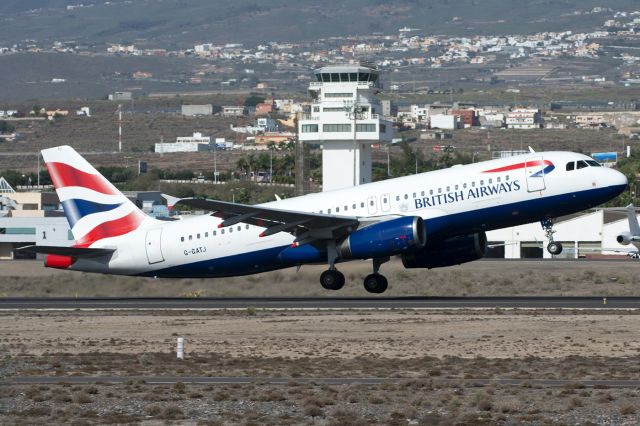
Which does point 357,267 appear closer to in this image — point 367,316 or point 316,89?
point 367,316

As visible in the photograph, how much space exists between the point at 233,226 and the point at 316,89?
246 feet

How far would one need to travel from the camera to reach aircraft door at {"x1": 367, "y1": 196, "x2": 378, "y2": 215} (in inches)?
2039

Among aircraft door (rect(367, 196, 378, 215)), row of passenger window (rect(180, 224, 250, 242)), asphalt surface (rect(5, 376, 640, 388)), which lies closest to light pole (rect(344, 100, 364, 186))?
row of passenger window (rect(180, 224, 250, 242))

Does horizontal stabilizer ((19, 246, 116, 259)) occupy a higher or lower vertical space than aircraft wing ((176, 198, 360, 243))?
lower

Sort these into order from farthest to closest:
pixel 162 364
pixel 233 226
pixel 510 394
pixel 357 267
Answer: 1. pixel 357 267
2. pixel 233 226
3. pixel 162 364
4. pixel 510 394

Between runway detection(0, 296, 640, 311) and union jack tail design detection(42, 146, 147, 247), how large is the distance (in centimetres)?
285

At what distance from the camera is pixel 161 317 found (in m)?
47.6

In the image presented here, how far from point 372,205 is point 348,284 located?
938 cm

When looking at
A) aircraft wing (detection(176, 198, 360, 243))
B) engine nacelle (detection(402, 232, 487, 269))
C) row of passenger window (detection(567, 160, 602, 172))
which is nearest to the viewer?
aircraft wing (detection(176, 198, 360, 243))

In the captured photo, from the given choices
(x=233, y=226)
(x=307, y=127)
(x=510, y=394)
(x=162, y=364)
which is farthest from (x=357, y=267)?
(x=307, y=127)

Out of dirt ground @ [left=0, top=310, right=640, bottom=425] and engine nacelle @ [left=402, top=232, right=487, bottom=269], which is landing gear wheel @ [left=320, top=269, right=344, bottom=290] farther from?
dirt ground @ [left=0, top=310, right=640, bottom=425]

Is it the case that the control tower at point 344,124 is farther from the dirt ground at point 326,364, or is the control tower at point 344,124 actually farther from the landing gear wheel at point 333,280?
the dirt ground at point 326,364

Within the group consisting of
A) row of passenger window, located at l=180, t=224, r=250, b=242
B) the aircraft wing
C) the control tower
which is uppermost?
the control tower

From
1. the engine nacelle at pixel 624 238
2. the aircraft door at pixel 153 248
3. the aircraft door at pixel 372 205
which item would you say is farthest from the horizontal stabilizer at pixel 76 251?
the engine nacelle at pixel 624 238
